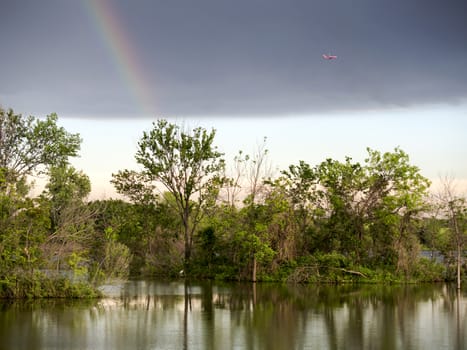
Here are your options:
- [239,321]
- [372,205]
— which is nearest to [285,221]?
[372,205]

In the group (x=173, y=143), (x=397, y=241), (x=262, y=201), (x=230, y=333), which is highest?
(x=173, y=143)

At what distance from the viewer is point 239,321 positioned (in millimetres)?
22438

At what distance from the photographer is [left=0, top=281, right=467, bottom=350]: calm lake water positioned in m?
17.9

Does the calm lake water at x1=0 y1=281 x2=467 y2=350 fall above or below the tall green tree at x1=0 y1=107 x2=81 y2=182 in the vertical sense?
below

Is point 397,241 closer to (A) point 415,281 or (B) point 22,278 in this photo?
(A) point 415,281

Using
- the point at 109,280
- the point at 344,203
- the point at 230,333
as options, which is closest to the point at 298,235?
the point at 344,203

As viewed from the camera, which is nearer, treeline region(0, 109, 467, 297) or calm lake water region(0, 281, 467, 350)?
calm lake water region(0, 281, 467, 350)

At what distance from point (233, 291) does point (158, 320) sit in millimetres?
12407

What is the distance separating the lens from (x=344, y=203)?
42781mm

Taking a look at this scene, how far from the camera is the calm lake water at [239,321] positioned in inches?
706

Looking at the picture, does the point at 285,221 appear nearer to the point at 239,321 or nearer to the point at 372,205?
the point at 372,205

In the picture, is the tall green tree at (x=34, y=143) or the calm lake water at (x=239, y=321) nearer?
the calm lake water at (x=239, y=321)

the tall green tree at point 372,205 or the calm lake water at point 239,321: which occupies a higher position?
the tall green tree at point 372,205

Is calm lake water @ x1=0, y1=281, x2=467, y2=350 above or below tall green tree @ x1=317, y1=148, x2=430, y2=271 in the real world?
below
